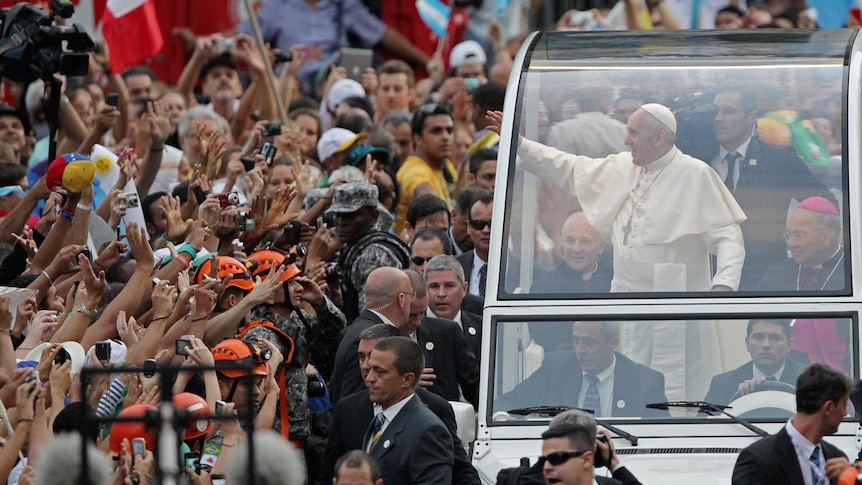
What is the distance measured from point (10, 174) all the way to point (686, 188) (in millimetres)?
5375

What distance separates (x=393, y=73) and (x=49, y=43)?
5.31 metres

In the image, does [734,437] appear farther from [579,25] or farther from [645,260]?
[579,25]

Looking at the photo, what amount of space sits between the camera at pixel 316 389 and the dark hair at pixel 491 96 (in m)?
4.70

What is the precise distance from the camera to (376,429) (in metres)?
8.41

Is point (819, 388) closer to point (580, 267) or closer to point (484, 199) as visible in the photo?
point (580, 267)

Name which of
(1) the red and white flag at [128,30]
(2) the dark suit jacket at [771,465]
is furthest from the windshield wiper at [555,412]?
(1) the red and white flag at [128,30]

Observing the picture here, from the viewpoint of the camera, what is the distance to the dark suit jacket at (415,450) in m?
8.10

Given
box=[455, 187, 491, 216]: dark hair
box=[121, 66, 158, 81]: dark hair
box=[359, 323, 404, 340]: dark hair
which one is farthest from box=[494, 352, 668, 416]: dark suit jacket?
box=[121, 66, 158, 81]: dark hair

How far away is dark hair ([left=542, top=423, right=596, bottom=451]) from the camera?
23.4 feet

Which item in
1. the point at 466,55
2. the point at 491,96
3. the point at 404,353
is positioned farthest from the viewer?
the point at 466,55

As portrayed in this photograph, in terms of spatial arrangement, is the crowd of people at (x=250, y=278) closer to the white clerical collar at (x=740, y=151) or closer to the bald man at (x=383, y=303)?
the bald man at (x=383, y=303)

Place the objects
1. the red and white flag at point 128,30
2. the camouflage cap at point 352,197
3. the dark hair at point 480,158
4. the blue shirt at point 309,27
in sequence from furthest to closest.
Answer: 1. the blue shirt at point 309,27
2. the red and white flag at point 128,30
3. the dark hair at point 480,158
4. the camouflage cap at point 352,197

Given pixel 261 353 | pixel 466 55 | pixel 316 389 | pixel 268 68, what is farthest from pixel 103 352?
pixel 466 55

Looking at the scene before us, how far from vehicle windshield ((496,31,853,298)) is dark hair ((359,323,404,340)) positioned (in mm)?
601
